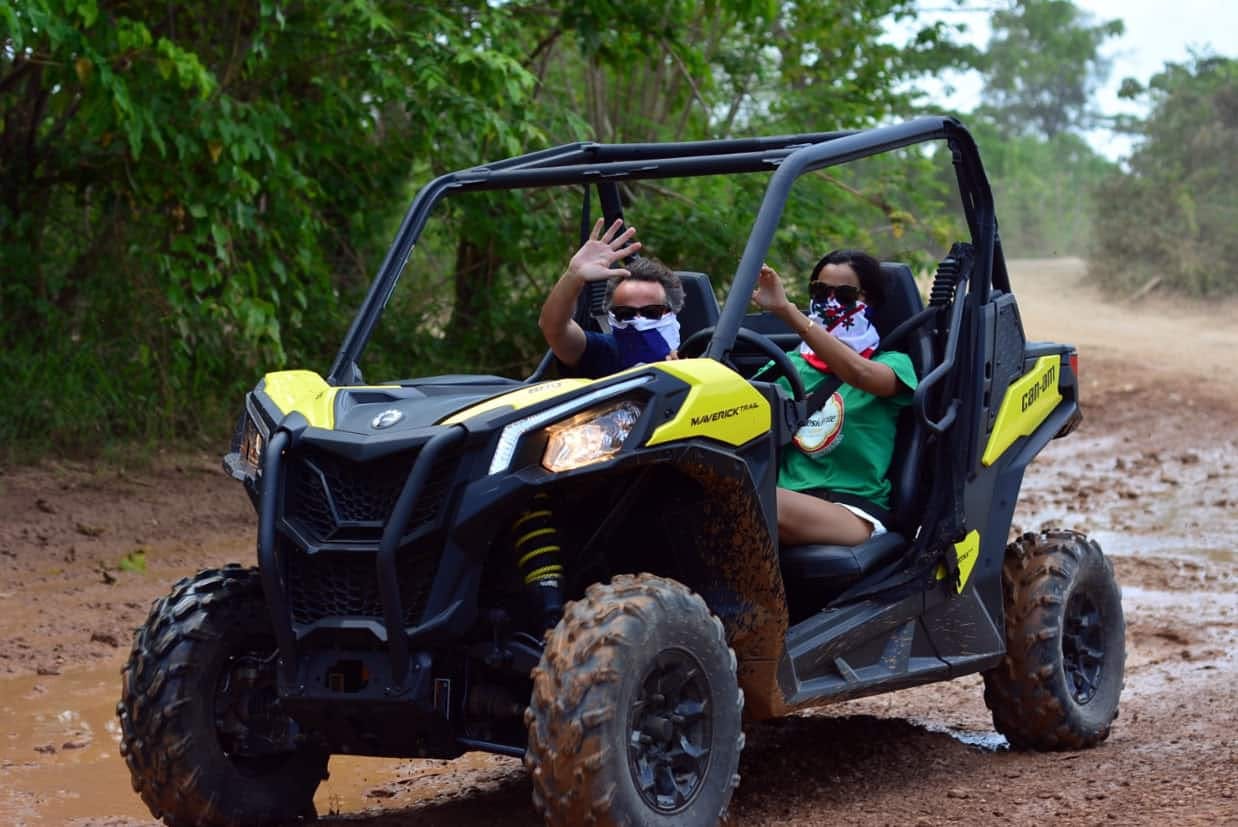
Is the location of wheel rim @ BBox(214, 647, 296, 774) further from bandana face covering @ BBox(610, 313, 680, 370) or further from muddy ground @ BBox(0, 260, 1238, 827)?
bandana face covering @ BBox(610, 313, 680, 370)

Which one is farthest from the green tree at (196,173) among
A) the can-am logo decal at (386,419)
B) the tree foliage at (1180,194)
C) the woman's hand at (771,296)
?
the tree foliage at (1180,194)

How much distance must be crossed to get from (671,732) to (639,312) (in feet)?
4.28

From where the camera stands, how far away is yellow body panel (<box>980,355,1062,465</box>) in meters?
5.37

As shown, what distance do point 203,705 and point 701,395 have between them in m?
1.37

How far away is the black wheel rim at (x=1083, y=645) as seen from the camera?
5715 millimetres

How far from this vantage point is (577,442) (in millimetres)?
3873

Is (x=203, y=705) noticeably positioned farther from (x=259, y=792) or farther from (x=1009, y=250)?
(x=1009, y=250)

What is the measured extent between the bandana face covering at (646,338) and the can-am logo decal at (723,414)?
71 centimetres

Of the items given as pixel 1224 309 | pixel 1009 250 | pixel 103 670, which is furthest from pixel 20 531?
pixel 1009 250

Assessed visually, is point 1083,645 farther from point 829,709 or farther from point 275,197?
point 275,197

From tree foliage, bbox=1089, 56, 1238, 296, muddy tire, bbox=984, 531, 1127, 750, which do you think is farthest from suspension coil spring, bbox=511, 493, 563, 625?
tree foliage, bbox=1089, 56, 1238, 296

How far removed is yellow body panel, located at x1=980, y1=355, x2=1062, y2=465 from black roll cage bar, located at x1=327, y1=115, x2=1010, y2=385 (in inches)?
12.7

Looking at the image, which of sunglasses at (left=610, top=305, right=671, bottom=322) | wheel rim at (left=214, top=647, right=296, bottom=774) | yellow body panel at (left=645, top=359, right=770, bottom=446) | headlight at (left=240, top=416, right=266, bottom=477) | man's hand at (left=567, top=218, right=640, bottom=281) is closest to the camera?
yellow body panel at (left=645, top=359, right=770, bottom=446)

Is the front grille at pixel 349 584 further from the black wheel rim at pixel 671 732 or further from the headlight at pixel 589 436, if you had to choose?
the black wheel rim at pixel 671 732
